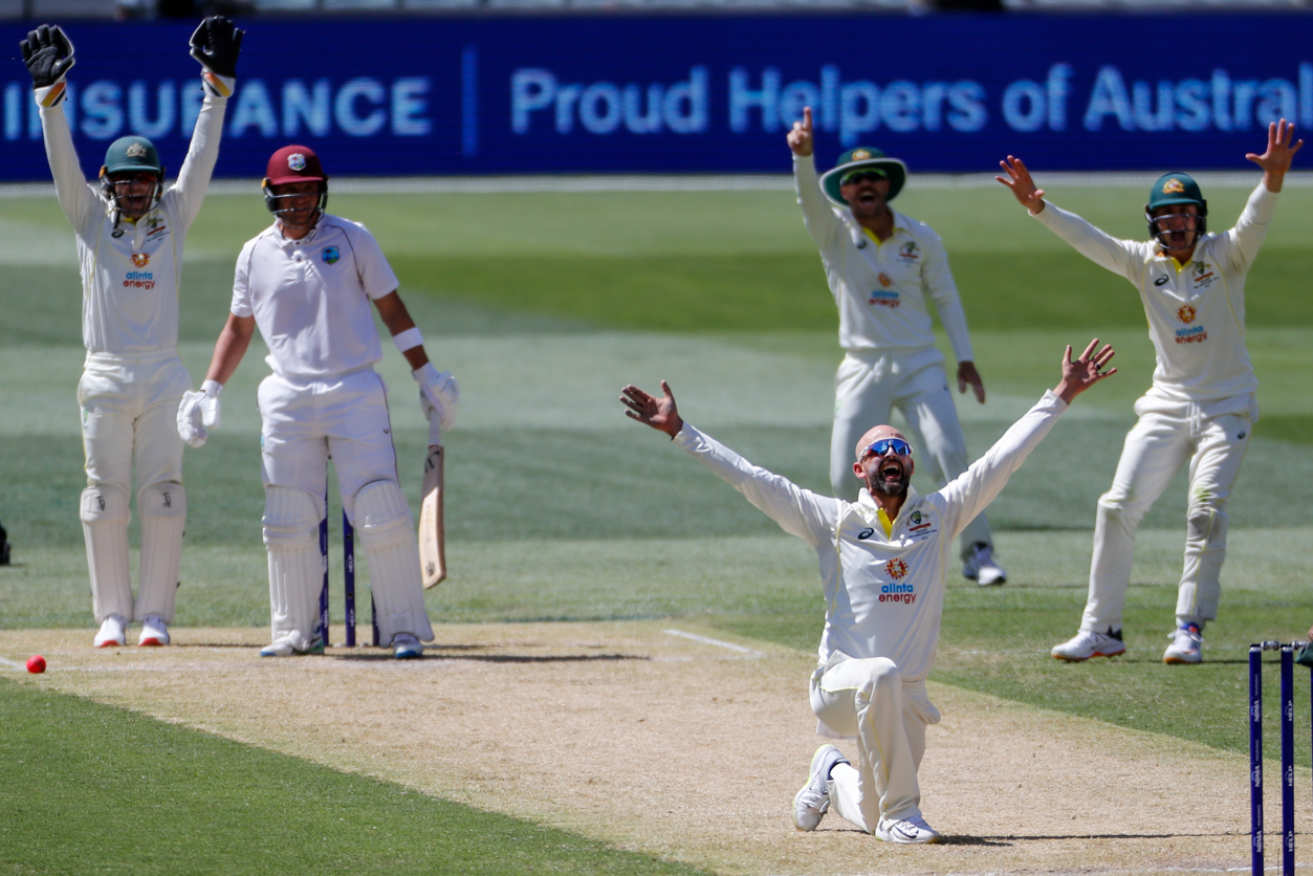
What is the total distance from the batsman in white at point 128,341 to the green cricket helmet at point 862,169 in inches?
140

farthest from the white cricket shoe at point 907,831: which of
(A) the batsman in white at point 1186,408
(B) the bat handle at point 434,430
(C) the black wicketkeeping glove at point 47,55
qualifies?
(C) the black wicketkeeping glove at point 47,55

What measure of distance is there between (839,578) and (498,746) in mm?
1831

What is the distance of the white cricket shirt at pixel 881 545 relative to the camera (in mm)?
6410

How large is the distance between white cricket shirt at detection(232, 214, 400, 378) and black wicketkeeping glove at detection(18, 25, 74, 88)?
1.38 m

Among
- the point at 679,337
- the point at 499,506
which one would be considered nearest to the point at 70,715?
the point at 499,506

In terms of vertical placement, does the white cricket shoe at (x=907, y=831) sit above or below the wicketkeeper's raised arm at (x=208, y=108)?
below

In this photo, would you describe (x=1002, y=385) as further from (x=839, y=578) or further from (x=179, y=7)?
(x=179, y=7)

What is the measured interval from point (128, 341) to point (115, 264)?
14.9 inches

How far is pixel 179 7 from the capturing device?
102ft

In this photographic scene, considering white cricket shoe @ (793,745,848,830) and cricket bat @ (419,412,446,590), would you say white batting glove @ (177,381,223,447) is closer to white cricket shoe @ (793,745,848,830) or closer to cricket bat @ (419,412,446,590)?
cricket bat @ (419,412,446,590)

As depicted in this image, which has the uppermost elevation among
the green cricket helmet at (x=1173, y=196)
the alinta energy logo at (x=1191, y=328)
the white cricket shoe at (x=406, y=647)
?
the green cricket helmet at (x=1173, y=196)

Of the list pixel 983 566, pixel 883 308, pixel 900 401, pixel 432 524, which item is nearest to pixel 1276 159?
pixel 883 308

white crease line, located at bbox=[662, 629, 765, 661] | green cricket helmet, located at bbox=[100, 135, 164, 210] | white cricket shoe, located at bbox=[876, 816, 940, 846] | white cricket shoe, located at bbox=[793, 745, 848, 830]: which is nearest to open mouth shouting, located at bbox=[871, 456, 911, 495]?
white cricket shoe, located at bbox=[793, 745, 848, 830]

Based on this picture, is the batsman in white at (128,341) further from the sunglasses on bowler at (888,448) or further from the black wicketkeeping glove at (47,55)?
the sunglasses on bowler at (888,448)
